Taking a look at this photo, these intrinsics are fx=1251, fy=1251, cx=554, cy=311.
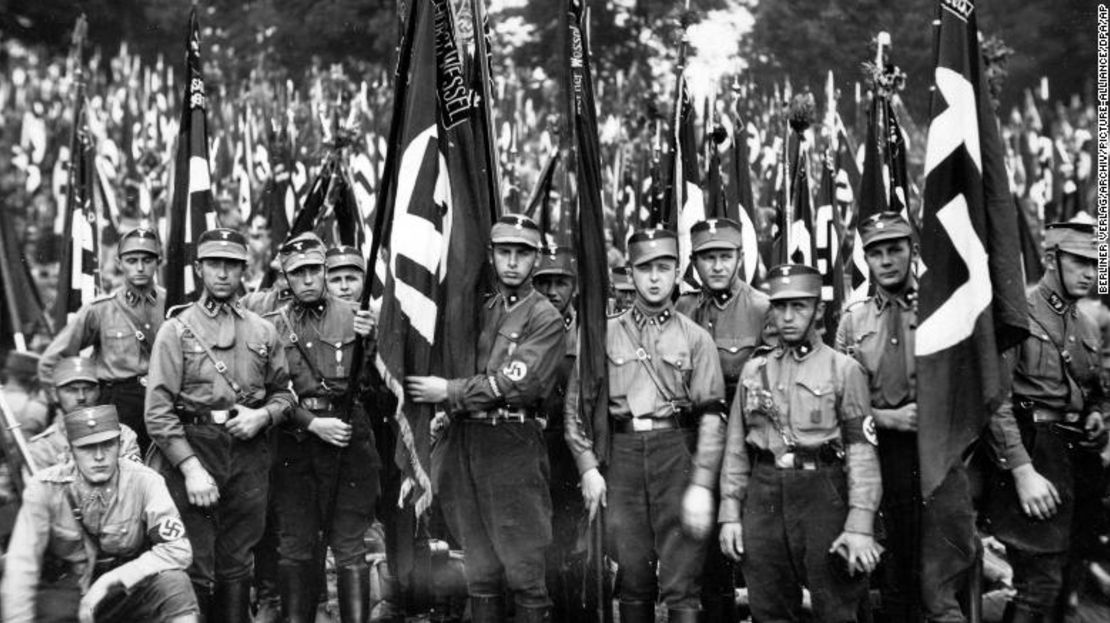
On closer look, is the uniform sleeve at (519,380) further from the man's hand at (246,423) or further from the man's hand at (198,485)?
the man's hand at (198,485)

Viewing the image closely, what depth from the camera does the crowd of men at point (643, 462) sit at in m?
5.85

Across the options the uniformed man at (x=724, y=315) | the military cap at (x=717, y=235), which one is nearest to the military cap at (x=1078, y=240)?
the uniformed man at (x=724, y=315)

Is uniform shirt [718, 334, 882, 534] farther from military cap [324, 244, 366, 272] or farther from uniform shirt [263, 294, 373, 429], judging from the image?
military cap [324, 244, 366, 272]

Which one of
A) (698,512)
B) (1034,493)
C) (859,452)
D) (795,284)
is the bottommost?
(698,512)

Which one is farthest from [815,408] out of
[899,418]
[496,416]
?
[496,416]

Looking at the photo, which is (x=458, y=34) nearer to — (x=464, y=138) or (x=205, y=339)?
(x=464, y=138)

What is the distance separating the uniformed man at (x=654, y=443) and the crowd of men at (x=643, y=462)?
0.01 metres

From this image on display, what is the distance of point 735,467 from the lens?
610 centimetres

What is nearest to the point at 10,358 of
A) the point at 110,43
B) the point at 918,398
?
the point at 918,398

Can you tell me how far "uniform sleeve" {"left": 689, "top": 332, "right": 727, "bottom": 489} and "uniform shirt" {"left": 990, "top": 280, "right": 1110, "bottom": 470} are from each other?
4.67 ft

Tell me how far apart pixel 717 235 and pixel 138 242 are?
389cm

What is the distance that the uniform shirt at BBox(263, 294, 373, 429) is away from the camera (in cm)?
754

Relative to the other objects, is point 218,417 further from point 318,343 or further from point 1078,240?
point 1078,240

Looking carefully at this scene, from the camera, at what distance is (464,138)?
6715mm
